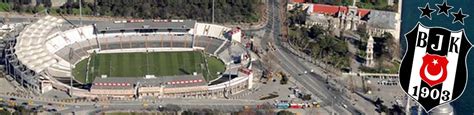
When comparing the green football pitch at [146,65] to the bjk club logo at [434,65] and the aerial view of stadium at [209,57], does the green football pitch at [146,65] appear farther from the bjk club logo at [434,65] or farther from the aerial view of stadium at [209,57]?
the bjk club logo at [434,65]

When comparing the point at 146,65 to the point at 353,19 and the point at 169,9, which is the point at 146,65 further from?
the point at 353,19

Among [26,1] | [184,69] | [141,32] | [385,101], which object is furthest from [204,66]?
[26,1]

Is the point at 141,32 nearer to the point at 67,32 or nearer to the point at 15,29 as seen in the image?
the point at 67,32

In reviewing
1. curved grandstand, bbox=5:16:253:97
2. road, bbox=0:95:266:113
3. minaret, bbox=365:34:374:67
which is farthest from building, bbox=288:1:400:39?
road, bbox=0:95:266:113

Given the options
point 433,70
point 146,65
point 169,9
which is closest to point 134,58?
point 146,65

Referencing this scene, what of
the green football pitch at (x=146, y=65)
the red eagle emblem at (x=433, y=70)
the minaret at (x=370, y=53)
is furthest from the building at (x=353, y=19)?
the red eagle emblem at (x=433, y=70)

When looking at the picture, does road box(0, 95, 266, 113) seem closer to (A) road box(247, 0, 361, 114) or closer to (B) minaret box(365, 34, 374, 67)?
(A) road box(247, 0, 361, 114)
